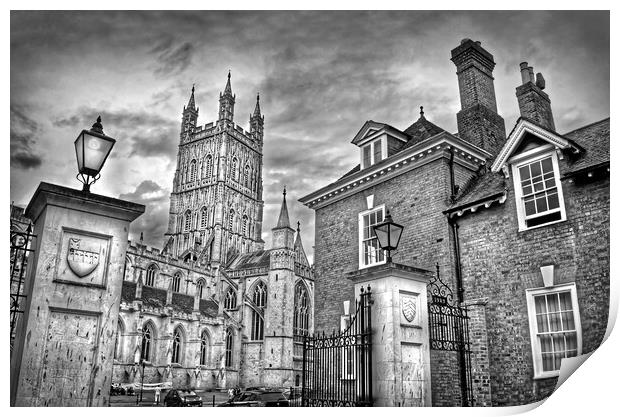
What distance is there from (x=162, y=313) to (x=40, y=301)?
1470 inches

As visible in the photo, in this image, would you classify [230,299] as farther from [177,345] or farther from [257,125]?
[257,125]

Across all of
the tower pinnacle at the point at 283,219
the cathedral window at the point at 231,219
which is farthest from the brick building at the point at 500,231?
the cathedral window at the point at 231,219

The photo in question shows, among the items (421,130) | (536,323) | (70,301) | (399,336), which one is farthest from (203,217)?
(70,301)

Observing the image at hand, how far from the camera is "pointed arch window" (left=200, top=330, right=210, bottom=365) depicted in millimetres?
43153

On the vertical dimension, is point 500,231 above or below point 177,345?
above

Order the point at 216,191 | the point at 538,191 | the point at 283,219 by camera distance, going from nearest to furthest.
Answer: the point at 538,191
the point at 283,219
the point at 216,191

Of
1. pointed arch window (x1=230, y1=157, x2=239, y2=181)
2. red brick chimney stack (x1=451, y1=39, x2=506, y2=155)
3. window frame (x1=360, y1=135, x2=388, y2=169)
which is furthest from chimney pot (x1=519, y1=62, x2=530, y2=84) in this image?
pointed arch window (x1=230, y1=157, x2=239, y2=181)

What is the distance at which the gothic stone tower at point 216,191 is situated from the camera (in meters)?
69.7

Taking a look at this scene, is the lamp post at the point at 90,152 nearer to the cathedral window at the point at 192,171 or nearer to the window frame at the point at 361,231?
the window frame at the point at 361,231

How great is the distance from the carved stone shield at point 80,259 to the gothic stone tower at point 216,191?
6206 cm

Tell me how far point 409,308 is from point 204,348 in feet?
128

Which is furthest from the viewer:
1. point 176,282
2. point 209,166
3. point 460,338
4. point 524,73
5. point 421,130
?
point 209,166

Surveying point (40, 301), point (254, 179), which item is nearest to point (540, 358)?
point (40, 301)

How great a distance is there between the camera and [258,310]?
51.1m
